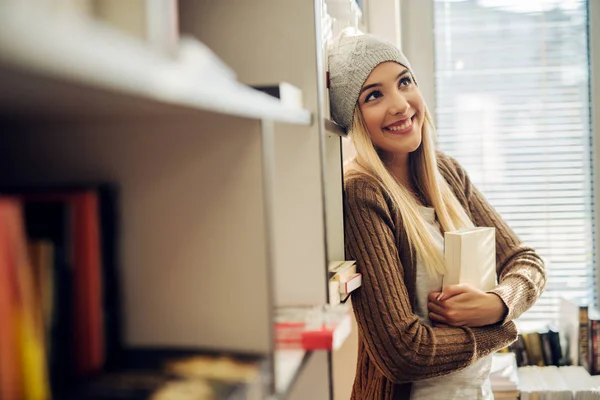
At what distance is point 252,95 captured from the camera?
22.9 inches

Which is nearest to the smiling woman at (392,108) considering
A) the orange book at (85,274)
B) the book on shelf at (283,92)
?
the book on shelf at (283,92)

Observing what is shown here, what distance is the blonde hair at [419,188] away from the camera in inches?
57.2

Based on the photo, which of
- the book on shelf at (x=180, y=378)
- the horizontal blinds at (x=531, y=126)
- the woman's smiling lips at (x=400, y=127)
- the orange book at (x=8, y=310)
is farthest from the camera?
the horizontal blinds at (x=531, y=126)

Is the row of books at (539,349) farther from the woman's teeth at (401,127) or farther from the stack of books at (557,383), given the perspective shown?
the woman's teeth at (401,127)

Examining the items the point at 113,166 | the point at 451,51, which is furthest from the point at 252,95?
the point at 451,51

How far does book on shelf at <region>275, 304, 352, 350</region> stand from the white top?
547mm

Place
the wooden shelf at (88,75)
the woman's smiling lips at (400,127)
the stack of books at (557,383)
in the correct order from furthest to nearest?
the stack of books at (557,383) → the woman's smiling lips at (400,127) → the wooden shelf at (88,75)

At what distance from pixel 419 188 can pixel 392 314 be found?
456 millimetres

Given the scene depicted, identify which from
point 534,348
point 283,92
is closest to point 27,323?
point 283,92

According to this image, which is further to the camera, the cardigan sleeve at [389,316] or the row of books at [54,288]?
the cardigan sleeve at [389,316]

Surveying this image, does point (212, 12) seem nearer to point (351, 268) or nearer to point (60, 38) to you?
point (351, 268)

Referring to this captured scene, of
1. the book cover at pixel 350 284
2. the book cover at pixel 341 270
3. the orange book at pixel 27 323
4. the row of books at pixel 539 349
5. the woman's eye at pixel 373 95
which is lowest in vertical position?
the row of books at pixel 539 349

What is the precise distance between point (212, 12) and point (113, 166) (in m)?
0.52

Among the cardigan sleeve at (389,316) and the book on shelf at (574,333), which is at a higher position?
the cardigan sleeve at (389,316)
